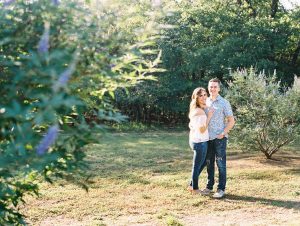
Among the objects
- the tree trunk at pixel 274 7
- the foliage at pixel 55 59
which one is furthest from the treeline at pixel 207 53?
the foliage at pixel 55 59

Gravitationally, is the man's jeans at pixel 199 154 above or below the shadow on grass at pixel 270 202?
above

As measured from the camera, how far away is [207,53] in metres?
23.6

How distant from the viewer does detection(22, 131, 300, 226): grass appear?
745 centimetres

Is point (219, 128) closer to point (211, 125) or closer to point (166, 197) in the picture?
point (211, 125)

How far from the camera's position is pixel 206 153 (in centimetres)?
885

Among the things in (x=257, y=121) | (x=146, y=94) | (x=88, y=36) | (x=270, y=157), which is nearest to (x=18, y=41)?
(x=88, y=36)

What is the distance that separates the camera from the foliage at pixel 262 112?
12.3 metres

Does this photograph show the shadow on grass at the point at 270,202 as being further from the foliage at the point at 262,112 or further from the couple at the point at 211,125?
the foliage at the point at 262,112

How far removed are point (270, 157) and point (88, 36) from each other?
10.9 meters

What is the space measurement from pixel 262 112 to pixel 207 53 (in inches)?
461

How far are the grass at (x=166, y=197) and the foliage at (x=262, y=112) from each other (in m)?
0.70

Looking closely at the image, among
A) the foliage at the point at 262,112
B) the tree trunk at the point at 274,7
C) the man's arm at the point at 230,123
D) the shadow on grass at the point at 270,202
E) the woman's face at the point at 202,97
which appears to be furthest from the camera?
the tree trunk at the point at 274,7

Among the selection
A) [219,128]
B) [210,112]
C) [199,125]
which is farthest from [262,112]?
[199,125]

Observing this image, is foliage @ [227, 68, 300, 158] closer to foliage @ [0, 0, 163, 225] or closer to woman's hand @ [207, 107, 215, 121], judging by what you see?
woman's hand @ [207, 107, 215, 121]
